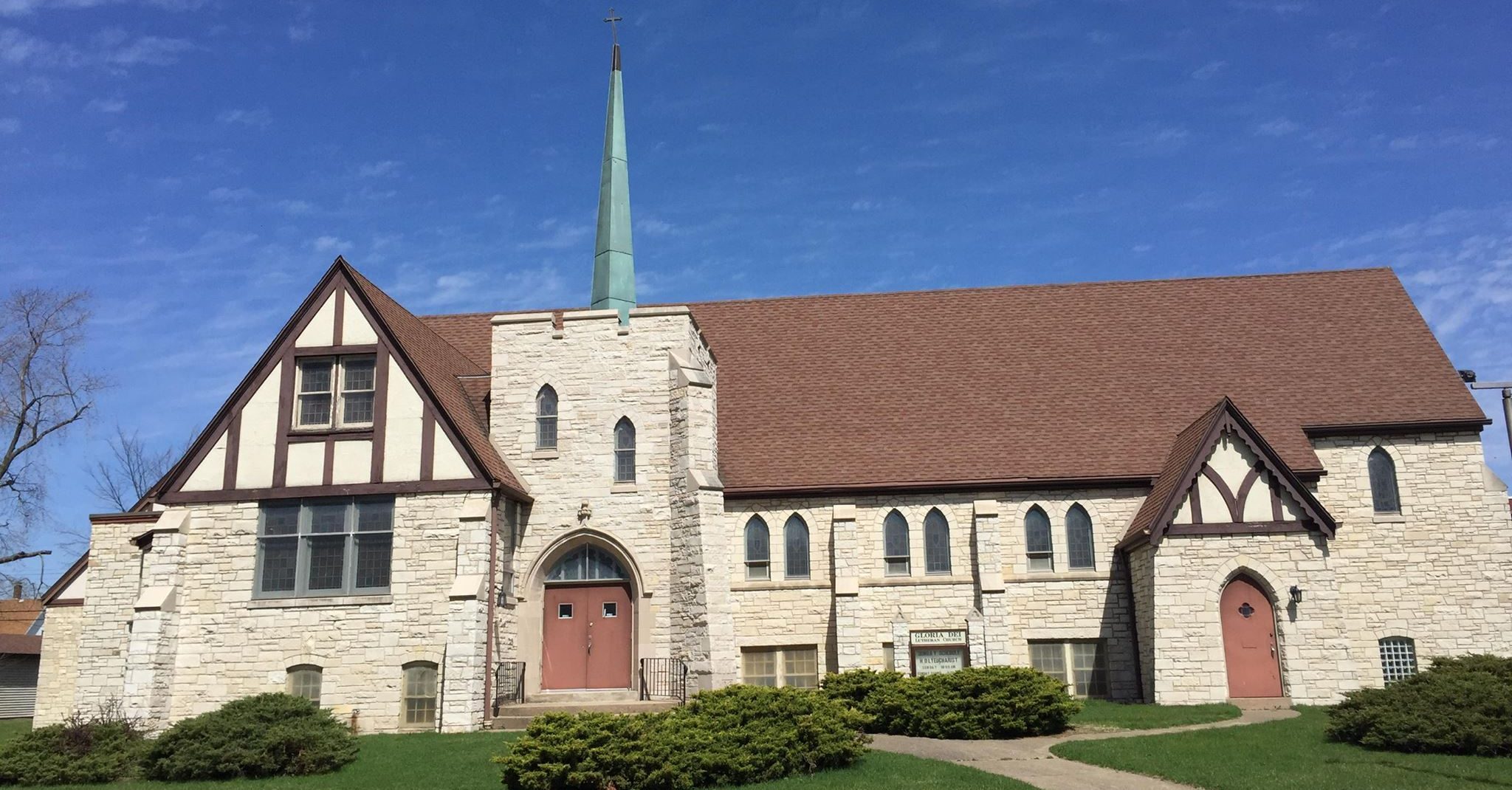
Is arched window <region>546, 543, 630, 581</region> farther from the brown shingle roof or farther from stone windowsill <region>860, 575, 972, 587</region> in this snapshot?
stone windowsill <region>860, 575, 972, 587</region>

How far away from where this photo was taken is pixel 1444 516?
24438 mm

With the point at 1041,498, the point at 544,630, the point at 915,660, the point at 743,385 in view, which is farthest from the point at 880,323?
the point at 544,630

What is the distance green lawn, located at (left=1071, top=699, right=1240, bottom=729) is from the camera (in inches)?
756

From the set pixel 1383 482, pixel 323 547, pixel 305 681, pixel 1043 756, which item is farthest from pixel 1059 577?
pixel 305 681

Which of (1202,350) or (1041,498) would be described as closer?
(1041,498)

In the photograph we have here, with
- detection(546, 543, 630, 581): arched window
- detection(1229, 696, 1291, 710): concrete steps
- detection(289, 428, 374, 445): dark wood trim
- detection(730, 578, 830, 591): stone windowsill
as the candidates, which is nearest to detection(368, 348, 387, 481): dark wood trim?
detection(289, 428, 374, 445): dark wood trim

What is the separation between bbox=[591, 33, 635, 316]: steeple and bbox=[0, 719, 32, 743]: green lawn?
14.9 metres

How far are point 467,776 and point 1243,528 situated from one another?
49.3 ft

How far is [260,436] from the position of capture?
22547 millimetres

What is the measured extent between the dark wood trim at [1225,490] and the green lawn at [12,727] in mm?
23853

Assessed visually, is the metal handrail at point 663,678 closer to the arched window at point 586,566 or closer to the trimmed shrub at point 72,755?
the arched window at point 586,566

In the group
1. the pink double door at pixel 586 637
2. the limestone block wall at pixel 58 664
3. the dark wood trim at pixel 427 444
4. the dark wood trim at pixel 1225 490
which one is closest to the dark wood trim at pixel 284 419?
the dark wood trim at pixel 427 444

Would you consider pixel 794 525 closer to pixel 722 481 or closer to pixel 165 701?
pixel 722 481

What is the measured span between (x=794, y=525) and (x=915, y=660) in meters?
3.74
